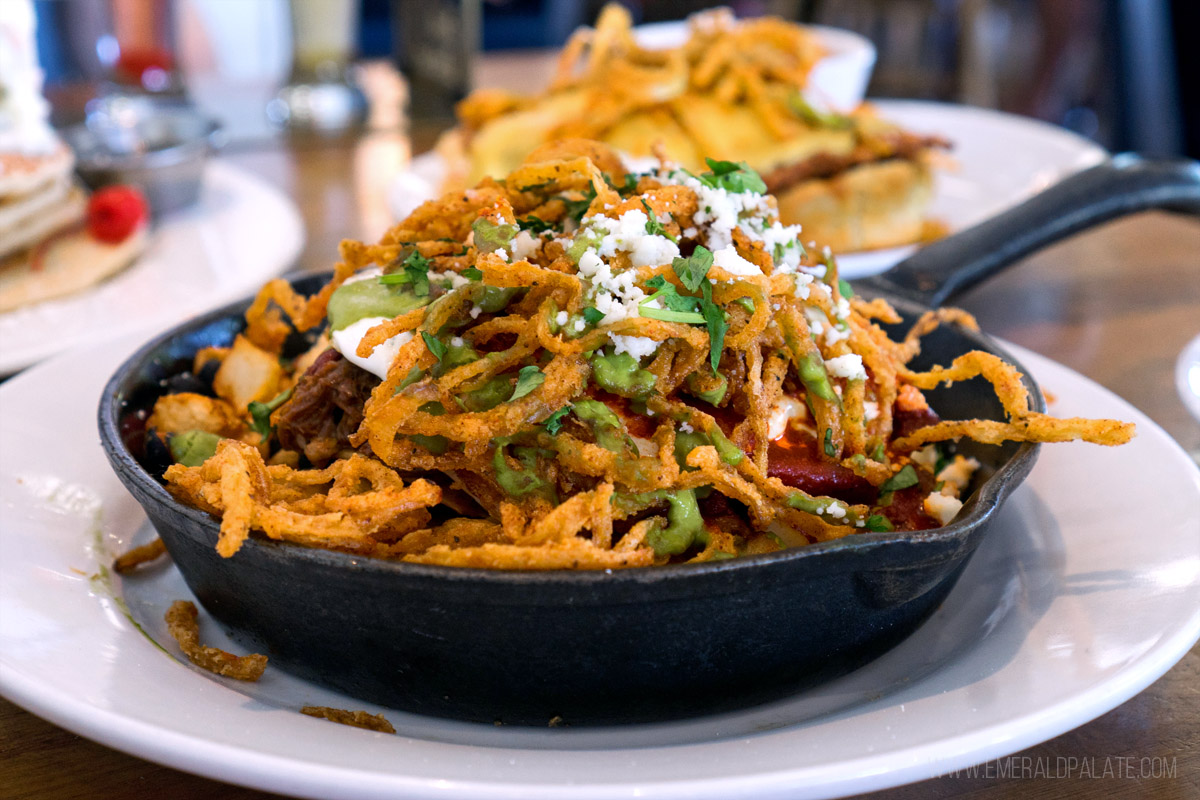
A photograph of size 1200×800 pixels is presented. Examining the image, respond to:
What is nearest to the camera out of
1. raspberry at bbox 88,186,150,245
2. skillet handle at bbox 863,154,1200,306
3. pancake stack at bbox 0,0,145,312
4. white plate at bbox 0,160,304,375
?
skillet handle at bbox 863,154,1200,306

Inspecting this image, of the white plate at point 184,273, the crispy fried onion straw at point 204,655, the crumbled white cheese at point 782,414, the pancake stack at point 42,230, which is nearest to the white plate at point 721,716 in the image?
the crispy fried onion straw at point 204,655

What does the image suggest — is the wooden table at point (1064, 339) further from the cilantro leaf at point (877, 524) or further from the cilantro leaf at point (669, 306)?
the cilantro leaf at point (669, 306)

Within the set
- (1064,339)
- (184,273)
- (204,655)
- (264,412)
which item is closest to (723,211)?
(264,412)

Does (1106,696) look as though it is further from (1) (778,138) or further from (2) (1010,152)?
(2) (1010,152)

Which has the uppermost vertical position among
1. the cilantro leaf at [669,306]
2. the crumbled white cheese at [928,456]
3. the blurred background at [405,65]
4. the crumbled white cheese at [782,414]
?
the cilantro leaf at [669,306]

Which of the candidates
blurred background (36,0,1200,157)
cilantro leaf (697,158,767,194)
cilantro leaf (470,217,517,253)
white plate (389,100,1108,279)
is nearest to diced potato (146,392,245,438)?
cilantro leaf (470,217,517,253)

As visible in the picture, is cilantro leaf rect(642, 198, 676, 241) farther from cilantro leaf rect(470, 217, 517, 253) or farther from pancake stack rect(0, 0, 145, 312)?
pancake stack rect(0, 0, 145, 312)

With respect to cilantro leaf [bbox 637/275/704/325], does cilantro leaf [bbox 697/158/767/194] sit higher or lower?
higher

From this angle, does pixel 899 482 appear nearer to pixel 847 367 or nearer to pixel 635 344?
pixel 847 367

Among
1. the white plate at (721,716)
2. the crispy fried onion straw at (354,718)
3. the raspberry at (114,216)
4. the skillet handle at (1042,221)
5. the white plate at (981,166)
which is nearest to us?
the white plate at (721,716)
